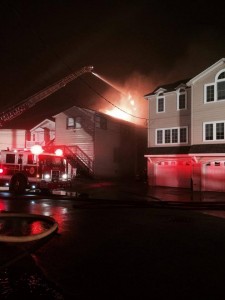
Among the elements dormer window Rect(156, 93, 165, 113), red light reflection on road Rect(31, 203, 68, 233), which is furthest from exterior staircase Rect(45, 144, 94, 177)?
red light reflection on road Rect(31, 203, 68, 233)

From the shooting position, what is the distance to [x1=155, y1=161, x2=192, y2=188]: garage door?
27094mm

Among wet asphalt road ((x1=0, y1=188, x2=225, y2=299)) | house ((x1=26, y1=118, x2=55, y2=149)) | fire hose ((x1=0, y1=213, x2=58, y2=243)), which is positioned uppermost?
house ((x1=26, y1=118, x2=55, y2=149))

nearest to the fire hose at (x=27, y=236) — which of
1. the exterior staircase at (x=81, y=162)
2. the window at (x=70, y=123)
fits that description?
the exterior staircase at (x=81, y=162)

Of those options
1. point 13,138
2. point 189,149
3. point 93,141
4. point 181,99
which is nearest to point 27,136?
point 13,138

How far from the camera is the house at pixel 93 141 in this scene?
35.9m

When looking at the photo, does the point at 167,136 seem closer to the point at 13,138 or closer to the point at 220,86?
the point at 220,86

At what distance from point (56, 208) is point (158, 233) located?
20.1ft

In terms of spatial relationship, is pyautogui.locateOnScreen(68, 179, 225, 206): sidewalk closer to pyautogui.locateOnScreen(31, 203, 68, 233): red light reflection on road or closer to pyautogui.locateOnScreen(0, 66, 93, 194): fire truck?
pyautogui.locateOnScreen(0, 66, 93, 194): fire truck

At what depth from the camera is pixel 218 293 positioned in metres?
5.08

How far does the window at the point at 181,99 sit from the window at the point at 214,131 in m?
3.31

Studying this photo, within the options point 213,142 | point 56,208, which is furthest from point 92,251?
point 213,142

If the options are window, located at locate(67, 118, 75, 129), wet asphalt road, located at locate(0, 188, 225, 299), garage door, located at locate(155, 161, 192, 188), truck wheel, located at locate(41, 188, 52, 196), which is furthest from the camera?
window, located at locate(67, 118, 75, 129)

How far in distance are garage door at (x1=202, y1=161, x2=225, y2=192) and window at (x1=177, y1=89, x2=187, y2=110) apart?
5.66 m

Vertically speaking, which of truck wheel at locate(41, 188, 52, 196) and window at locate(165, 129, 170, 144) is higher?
window at locate(165, 129, 170, 144)
